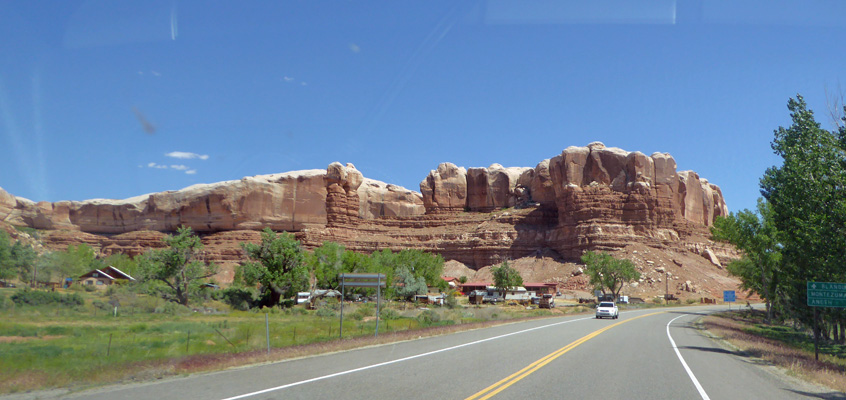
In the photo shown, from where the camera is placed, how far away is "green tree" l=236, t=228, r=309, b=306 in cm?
4959

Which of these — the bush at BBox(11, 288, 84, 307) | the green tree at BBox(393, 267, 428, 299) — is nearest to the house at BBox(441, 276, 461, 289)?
the green tree at BBox(393, 267, 428, 299)

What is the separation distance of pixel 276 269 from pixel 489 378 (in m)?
41.2

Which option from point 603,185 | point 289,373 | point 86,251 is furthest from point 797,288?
point 86,251

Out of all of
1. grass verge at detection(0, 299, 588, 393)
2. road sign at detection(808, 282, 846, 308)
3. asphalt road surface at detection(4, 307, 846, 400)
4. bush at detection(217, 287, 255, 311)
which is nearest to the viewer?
asphalt road surface at detection(4, 307, 846, 400)

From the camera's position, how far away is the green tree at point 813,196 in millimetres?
20781

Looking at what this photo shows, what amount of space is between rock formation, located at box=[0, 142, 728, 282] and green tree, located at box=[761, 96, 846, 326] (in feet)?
247

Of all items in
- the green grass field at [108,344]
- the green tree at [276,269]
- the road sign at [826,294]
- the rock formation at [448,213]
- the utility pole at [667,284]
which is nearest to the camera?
the green grass field at [108,344]

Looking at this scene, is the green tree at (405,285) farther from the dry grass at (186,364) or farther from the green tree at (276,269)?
the dry grass at (186,364)

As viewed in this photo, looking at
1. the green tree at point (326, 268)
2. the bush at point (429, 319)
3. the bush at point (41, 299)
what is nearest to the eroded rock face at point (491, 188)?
the green tree at point (326, 268)

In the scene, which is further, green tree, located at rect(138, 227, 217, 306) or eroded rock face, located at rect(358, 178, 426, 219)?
eroded rock face, located at rect(358, 178, 426, 219)

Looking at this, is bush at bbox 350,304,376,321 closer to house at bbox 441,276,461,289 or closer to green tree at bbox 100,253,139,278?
house at bbox 441,276,461,289

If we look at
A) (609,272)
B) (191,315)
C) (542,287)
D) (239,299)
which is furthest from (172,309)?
(542,287)

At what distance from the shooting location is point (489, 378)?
1212cm

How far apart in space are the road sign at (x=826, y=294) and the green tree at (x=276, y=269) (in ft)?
133
